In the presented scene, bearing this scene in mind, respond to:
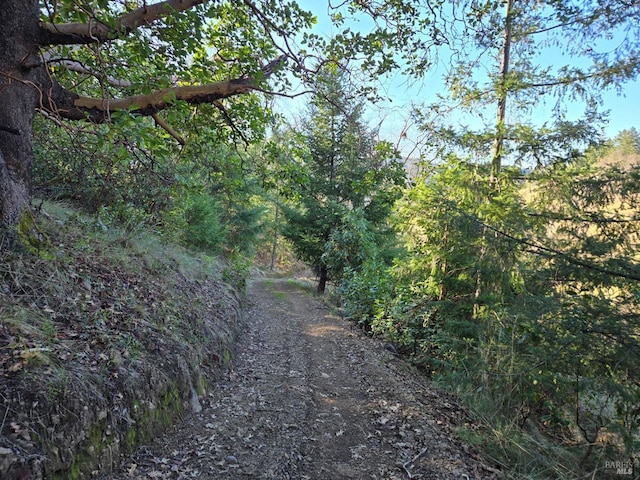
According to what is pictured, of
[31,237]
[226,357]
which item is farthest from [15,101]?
[226,357]

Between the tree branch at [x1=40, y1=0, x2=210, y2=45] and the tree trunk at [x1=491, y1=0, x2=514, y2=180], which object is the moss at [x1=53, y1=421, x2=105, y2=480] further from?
the tree trunk at [x1=491, y1=0, x2=514, y2=180]

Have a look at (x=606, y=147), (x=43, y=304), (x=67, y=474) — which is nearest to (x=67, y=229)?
(x=43, y=304)

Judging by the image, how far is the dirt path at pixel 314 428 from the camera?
3289mm

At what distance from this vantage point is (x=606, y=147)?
523cm

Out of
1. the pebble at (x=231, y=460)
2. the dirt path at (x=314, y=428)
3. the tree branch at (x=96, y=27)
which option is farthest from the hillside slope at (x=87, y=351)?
the tree branch at (x=96, y=27)

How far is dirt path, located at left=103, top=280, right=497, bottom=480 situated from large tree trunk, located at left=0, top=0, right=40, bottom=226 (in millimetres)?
3085

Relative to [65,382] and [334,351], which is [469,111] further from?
[65,382]

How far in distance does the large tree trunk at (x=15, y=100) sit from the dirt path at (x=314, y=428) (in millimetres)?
3085

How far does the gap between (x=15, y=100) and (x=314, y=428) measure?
5168 millimetres

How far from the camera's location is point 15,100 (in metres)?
3.73

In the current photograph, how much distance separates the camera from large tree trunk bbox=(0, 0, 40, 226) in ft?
11.8

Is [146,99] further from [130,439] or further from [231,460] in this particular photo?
[231,460]

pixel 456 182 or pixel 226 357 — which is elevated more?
pixel 456 182

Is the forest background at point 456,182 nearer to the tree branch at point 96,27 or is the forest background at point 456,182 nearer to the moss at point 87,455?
the tree branch at point 96,27
